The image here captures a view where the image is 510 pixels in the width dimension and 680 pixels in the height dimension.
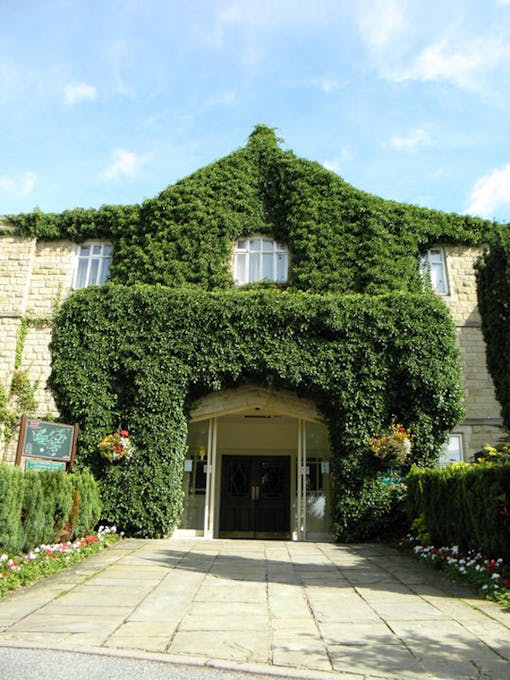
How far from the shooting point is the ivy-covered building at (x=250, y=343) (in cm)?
1117

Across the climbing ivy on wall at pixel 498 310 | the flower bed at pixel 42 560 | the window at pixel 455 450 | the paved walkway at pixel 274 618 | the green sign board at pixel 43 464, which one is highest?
the climbing ivy on wall at pixel 498 310

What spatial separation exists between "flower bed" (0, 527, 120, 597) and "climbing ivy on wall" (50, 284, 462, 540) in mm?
1942

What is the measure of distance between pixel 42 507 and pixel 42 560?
0.73 m

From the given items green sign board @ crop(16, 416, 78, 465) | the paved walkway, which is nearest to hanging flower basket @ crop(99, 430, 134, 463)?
green sign board @ crop(16, 416, 78, 465)

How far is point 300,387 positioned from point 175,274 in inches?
190

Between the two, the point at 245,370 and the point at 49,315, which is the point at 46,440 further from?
the point at 49,315

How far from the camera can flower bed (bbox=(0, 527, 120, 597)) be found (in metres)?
6.04

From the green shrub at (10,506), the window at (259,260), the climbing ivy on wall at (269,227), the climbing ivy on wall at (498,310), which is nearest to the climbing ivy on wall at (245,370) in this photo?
the climbing ivy on wall at (498,310)

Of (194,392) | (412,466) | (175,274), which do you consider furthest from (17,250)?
(412,466)

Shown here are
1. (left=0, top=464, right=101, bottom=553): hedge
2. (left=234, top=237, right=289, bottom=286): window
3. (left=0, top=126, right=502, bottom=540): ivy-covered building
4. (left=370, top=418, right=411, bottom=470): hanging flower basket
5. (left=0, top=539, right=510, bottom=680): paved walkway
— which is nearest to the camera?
(left=0, top=539, right=510, bottom=680): paved walkway

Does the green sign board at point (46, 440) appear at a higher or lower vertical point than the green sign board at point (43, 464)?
higher

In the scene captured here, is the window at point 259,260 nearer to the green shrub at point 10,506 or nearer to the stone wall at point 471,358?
the stone wall at point 471,358

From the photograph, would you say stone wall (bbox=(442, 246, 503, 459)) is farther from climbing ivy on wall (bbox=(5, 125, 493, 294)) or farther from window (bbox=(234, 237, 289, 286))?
window (bbox=(234, 237, 289, 286))

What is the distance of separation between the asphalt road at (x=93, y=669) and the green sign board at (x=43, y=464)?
544 centimetres
